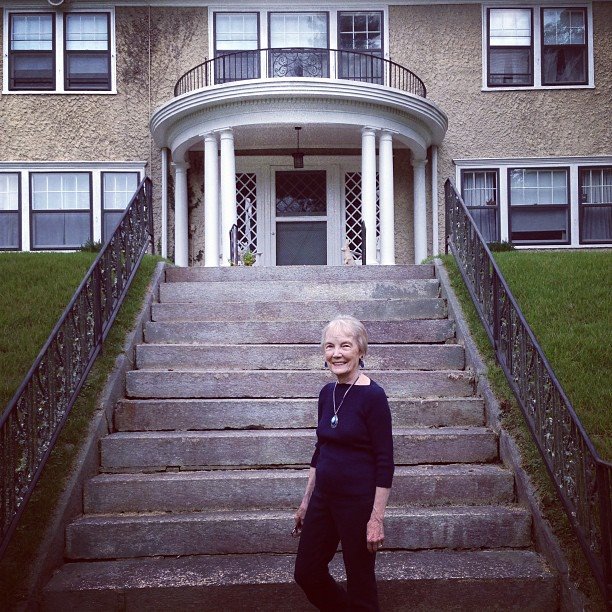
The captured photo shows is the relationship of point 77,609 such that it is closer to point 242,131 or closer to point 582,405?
point 582,405

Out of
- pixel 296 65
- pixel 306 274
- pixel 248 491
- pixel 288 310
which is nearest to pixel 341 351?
pixel 248 491

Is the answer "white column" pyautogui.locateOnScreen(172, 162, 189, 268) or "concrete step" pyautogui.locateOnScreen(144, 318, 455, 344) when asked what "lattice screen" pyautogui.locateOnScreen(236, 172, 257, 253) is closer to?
"white column" pyautogui.locateOnScreen(172, 162, 189, 268)

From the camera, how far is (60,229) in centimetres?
1527

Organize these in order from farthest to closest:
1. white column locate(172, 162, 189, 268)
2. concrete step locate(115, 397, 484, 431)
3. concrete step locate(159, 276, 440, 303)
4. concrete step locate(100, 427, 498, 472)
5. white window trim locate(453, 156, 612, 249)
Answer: white window trim locate(453, 156, 612, 249) → white column locate(172, 162, 189, 268) → concrete step locate(159, 276, 440, 303) → concrete step locate(115, 397, 484, 431) → concrete step locate(100, 427, 498, 472)

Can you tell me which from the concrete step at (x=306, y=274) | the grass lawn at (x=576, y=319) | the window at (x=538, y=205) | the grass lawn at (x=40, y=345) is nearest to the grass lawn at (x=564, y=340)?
the grass lawn at (x=576, y=319)

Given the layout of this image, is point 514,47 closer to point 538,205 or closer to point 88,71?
point 538,205

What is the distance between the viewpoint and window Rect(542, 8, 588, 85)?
15.5m

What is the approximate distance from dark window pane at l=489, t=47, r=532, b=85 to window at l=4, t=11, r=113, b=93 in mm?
7846

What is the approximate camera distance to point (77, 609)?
441 cm

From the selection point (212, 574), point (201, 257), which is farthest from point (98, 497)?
point (201, 257)

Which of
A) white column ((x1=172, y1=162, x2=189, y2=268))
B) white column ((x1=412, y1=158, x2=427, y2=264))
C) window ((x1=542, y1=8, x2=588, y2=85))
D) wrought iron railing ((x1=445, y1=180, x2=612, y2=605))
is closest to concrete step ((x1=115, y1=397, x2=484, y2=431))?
wrought iron railing ((x1=445, y1=180, x2=612, y2=605))

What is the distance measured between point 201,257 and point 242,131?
2827mm

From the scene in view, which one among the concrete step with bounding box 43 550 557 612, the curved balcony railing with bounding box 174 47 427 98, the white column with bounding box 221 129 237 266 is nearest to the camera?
the concrete step with bounding box 43 550 557 612

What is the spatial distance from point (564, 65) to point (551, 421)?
12.6 metres
